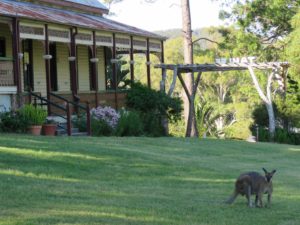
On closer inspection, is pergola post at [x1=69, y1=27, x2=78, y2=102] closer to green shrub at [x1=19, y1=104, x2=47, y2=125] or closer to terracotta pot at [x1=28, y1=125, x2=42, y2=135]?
green shrub at [x1=19, y1=104, x2=47, y2=125]

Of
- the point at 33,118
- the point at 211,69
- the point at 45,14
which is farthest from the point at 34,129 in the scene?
the point at 211,69

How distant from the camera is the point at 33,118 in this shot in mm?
22109

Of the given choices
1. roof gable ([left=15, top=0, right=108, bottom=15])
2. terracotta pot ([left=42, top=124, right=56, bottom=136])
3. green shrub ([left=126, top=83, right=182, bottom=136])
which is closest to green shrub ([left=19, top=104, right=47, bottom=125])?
terracotta pot ([left=42, top=124, right=56, bottom=136])

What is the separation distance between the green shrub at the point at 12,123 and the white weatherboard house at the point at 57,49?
1.38 meters

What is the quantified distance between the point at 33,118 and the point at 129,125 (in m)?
5.10

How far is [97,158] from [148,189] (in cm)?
373

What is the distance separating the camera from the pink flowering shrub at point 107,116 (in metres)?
25.9

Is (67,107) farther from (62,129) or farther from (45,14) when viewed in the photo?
(45,14)

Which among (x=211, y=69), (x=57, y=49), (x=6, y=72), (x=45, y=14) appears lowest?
(x=6, y=72)

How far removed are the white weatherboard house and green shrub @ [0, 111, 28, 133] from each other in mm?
1382

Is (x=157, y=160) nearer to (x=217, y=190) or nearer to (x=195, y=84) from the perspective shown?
(x=217, y=190)

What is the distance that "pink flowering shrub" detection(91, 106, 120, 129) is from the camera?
2589 cm

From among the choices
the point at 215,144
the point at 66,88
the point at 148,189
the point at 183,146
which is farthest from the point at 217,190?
the point at 66,88

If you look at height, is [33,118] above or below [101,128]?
above
